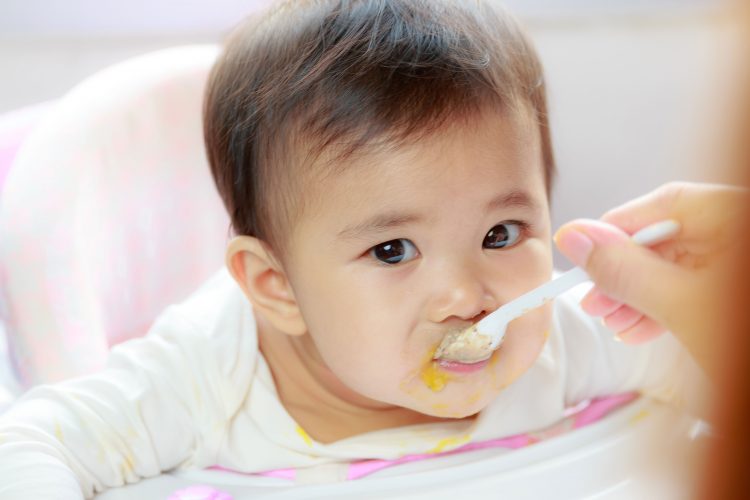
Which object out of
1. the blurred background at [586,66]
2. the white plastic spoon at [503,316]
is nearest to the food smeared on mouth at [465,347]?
the white plastic spoon at [503,316]

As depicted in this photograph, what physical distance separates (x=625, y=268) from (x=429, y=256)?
0.14 m

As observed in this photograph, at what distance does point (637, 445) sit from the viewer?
692mm

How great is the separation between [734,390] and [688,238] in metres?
0.45

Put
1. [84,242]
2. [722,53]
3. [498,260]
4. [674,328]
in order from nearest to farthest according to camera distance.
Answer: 1. [722,53]
2. [674,328]
3. [498,260]
4. [84,242]

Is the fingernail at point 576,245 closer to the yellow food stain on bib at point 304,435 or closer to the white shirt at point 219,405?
the white shirt at point 219,405

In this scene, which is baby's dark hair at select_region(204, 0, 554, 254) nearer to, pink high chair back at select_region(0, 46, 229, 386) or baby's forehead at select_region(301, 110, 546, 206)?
baby's forehead at select_region(301, 110, 546, 206)

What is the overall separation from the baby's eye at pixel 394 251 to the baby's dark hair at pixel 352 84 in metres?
0.07

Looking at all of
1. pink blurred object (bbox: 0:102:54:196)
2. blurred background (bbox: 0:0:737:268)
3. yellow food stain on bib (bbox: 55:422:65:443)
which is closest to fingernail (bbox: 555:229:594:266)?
yellow food stain on bib (bbox: 55:422:65:443)

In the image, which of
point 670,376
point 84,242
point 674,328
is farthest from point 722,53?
point 84,242

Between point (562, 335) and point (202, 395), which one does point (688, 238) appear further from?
point (202, 395)

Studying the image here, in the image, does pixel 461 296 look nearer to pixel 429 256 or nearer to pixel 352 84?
pixel 429 256

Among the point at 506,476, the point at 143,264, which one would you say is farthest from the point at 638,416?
the point at 143,264

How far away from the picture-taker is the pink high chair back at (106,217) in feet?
3.01

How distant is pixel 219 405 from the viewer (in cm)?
79
